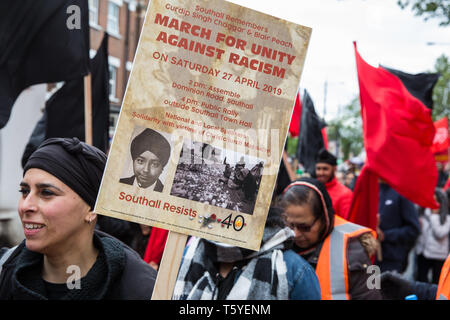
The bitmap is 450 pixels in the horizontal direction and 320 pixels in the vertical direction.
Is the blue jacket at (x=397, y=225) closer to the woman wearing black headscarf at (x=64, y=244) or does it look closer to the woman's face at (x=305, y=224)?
the woman's face at (x=305, y=224)

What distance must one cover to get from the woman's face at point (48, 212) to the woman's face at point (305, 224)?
1.45 meters

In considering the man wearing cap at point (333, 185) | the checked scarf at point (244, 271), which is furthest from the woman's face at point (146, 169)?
the man wearing cap at point (333, 185)

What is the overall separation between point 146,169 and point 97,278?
626 millimetres

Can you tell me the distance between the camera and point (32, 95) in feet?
21.4

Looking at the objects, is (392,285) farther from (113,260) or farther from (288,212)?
(113,260)

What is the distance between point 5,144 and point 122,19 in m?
17.8

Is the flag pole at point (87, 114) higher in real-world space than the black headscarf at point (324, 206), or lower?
higher

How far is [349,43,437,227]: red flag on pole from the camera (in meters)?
4.83

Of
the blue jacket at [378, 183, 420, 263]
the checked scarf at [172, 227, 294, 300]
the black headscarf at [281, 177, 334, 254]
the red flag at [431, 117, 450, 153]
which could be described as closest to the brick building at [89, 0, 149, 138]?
the red flag at [431, 117, 450, 153]

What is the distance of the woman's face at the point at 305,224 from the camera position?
125 inches

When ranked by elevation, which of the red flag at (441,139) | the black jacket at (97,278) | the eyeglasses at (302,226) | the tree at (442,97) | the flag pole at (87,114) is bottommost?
the black jacket at (97,278)

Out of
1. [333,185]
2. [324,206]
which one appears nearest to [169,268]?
[324,206]

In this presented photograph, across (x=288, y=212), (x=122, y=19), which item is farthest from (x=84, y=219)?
(x=122, y=19)

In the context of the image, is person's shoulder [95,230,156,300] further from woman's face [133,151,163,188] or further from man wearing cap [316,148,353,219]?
man wearing cap [316,148,353,219]
